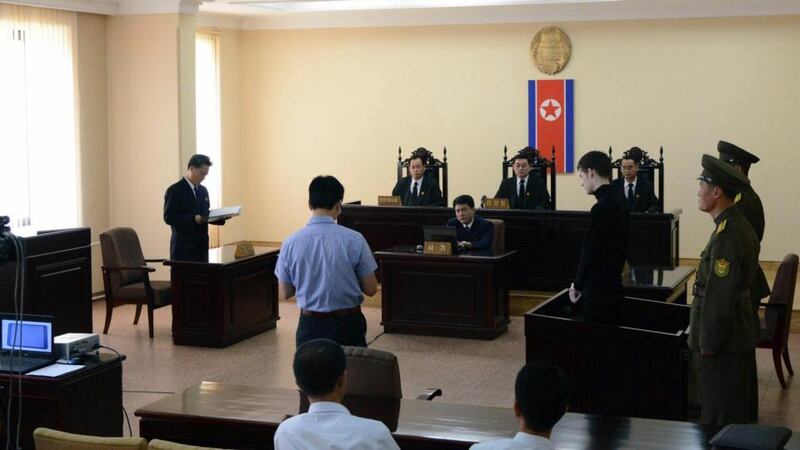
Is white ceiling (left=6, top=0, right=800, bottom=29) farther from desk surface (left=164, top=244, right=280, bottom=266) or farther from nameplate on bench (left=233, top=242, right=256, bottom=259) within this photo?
nameplate on bench (left=233, top=242, right=256, bottom=259)

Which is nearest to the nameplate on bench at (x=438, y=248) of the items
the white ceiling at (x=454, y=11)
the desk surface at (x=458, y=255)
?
the desk surface at (x=458, y=255)

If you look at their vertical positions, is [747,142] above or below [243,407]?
above

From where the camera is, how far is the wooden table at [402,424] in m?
3.63

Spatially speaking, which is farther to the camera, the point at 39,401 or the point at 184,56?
the point at 184,56

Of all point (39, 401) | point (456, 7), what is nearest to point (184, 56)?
point (456, 7)

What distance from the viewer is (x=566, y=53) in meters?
12.8

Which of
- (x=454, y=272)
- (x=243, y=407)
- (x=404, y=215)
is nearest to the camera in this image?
(x=243, y=407)

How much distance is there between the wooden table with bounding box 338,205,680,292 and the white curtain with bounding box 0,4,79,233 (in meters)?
3.20

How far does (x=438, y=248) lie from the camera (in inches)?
352

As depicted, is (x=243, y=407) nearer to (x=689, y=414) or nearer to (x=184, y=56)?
(x=689, y=414)

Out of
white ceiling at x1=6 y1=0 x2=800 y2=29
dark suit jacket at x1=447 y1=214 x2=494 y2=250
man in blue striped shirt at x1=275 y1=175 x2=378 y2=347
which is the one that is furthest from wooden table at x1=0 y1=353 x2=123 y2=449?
white ceiling at x1=6 y1=0 x2=800 y2=29

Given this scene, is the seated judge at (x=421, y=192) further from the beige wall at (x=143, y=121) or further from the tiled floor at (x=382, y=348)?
the beige wall at (x=143, y=121)

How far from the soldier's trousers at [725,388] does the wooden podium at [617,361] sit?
456 millimetres

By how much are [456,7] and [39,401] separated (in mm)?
9396
